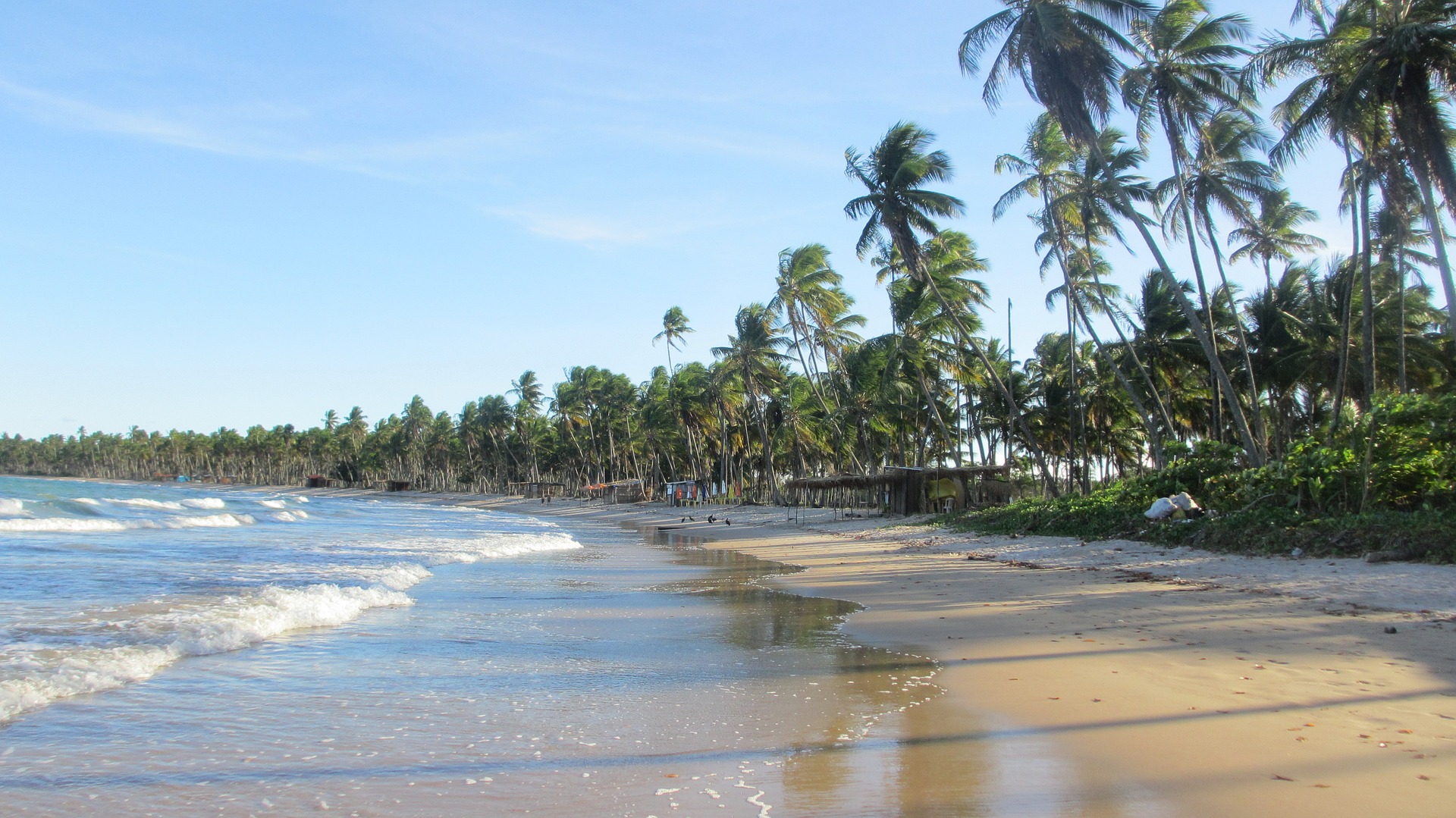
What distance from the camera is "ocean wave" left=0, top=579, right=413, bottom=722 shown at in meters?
6.51

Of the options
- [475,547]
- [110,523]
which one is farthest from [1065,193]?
[110,523]

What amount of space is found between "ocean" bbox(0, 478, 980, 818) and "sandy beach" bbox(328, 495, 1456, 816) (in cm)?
58

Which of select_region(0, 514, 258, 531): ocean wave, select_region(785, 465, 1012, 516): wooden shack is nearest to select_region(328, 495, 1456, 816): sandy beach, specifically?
select_region(785, 465, 1012, 516): wooden shack

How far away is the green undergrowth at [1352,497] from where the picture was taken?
11.7m

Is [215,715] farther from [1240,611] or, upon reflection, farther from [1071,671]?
[1240,611]

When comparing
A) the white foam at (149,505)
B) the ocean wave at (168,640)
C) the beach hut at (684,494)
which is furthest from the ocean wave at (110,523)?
the beach hut at (684,494)

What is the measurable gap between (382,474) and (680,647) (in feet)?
420

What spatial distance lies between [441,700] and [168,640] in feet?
13.3

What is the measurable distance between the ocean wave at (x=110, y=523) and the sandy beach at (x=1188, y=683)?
27.2 meters

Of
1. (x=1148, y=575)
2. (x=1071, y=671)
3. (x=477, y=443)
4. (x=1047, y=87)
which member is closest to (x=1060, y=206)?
(x=1047, y=87)

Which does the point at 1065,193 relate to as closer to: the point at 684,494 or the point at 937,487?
the point at 937,487

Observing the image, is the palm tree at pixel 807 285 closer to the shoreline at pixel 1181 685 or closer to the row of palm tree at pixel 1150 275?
the row of palm tree at pixel 1150 275

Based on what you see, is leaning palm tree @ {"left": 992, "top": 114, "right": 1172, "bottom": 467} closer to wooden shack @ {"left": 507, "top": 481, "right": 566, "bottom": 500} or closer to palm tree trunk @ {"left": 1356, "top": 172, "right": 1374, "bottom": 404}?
palm tree trunk @ {"left": 1356, "top": 172, "right": 1374, "bottom": 404}

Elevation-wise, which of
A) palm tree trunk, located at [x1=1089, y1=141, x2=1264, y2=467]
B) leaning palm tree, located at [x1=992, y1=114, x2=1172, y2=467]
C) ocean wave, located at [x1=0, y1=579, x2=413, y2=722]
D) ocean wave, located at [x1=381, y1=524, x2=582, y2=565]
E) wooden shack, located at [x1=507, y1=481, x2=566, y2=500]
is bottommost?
wooden shack, located at [x1=507, y1=481, x2=566, y2=500]
